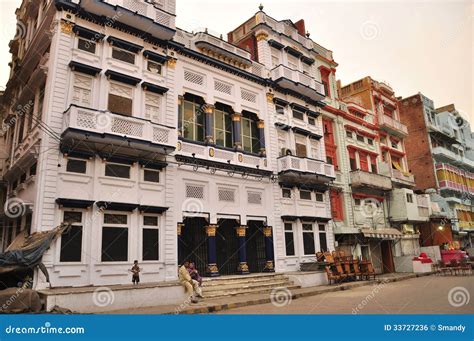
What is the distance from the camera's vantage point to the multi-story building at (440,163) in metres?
42.0

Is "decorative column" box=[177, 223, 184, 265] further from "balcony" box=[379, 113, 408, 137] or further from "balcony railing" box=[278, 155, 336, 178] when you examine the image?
"balcony" box=[379, 113, 408, 137]

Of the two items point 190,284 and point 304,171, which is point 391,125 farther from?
point 190,284

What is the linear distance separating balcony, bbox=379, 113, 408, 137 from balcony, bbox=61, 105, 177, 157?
23.8 m

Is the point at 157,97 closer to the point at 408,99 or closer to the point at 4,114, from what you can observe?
the point at 4,114

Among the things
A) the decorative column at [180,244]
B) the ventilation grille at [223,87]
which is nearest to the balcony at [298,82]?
the ventilation grille at [223,87]

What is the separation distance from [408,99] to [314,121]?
23.0 m

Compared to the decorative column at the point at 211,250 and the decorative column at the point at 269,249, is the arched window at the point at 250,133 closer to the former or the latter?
the decorative column at the point at 269,249

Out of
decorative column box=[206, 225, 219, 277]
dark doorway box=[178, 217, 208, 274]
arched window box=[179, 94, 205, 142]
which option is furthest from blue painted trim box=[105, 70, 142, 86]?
decorative column box=[206, 225, 219, 277]

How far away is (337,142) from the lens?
98.5ft

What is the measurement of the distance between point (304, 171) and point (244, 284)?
8680mm

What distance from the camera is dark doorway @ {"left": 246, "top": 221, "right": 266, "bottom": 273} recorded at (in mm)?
21969

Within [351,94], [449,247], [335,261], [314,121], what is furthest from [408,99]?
[335,261]

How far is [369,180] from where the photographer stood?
2988 centimetres

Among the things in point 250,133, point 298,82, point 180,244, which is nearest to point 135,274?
point 180,244
